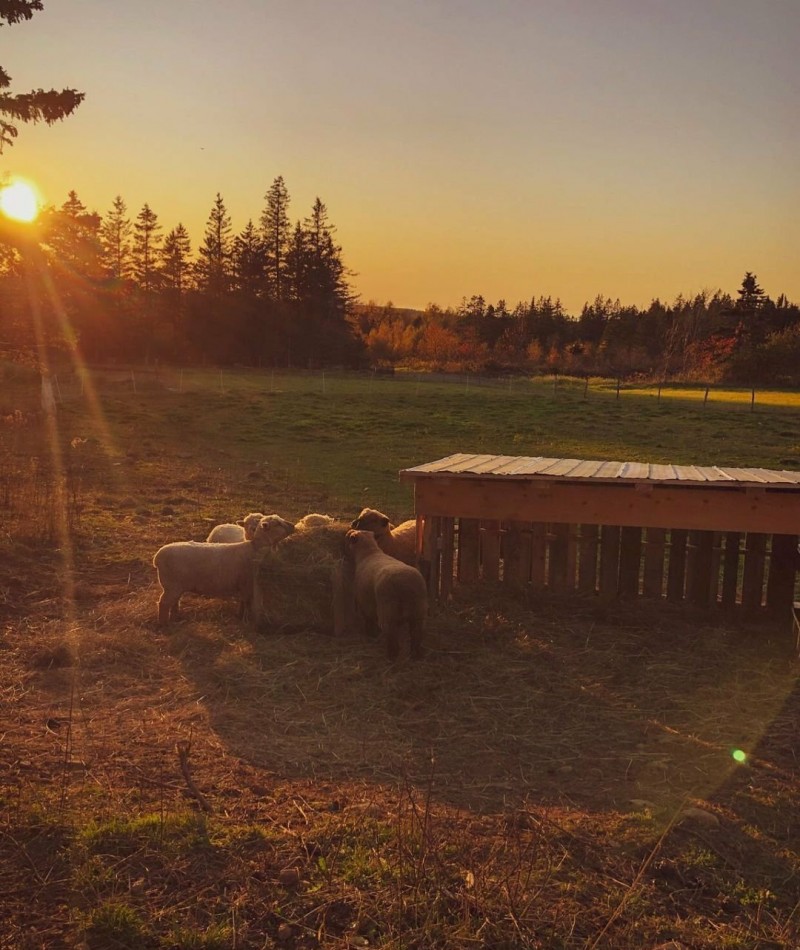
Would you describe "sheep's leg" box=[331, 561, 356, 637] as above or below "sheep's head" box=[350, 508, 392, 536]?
below

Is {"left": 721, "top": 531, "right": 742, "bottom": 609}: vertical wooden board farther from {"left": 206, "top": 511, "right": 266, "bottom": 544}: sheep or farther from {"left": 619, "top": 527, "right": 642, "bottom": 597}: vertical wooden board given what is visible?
{"left": 206, "top": 511, "right": 266, "bottom": 544}: sheep

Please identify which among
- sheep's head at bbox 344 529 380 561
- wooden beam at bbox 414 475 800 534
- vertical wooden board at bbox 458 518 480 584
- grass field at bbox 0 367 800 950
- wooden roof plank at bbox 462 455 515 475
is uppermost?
wooden roof plank at bbox 462 455 515 475

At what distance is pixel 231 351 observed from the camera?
68.9 metres

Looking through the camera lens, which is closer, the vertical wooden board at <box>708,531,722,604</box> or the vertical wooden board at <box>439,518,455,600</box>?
the vertical wooden board at <box>708,531,722,604</box>

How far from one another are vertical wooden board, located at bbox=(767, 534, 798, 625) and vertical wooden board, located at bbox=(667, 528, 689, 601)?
2.99 feet

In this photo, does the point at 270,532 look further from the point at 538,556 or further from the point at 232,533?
the point at 538,556

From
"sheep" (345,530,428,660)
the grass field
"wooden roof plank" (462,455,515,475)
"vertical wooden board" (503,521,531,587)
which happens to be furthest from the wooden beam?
"sheep" (345,530,428,660)

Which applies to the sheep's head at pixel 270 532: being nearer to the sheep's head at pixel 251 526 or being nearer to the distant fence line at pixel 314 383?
the sheep's head at pixel 251 526

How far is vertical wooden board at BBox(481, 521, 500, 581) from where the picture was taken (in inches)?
370

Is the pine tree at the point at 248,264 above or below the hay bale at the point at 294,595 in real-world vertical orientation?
above

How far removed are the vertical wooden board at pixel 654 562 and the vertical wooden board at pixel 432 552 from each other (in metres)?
2.41

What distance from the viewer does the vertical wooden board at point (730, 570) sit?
8.71 meters

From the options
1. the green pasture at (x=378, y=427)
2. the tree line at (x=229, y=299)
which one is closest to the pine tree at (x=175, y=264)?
the tree line at (x=229, y=299)

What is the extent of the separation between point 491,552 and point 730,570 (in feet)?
8.89
